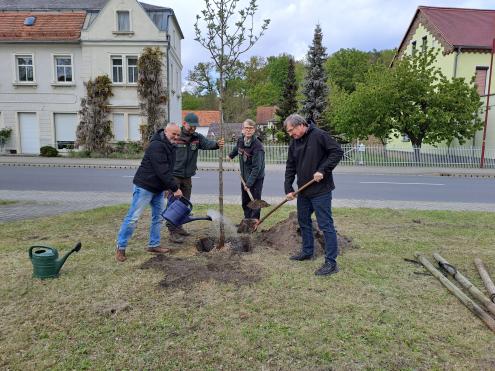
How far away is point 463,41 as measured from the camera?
1029 inches

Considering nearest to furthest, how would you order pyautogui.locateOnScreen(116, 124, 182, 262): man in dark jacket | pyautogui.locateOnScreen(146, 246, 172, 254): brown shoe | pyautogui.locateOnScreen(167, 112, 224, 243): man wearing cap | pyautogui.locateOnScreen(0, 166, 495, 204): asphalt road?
pyautogui.locateOnScreen(116, 124, 182, 262): man in dark jacket, pyautogui.locateOnScreen(146, 246, 172, 254): brown shoe, pyautogui.locateOnScreen(167, 112, 224, 243): man wearing cap, pyautogui.locateOnScreen(0, 166, 495, 204): asphalt road

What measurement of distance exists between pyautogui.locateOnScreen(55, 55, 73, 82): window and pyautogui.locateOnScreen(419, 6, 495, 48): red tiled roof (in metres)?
23.9

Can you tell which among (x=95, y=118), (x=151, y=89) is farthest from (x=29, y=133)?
(x=151, y=89)

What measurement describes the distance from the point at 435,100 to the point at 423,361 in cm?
1953

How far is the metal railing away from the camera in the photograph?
21.7 metres

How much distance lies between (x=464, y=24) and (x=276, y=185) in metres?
22.4

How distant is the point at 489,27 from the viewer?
27719 millimetres

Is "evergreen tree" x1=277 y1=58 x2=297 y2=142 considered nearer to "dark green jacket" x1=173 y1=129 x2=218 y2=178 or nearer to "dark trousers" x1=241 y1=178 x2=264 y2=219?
"dark trousers" x1=241 y1=178 x2=264 y2=219

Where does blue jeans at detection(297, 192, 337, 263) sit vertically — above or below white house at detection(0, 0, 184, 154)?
below

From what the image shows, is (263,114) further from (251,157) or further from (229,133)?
(251,157)

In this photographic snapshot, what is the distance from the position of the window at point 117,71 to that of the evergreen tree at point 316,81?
13087mm

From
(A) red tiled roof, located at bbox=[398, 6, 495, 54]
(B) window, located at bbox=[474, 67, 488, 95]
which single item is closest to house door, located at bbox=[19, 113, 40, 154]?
(A) red tiled roof, located at bbox=[398, 6, 495, 54]

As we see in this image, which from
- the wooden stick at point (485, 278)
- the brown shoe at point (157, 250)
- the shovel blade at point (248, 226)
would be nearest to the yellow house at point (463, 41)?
the wooden stick at point (485, 278)

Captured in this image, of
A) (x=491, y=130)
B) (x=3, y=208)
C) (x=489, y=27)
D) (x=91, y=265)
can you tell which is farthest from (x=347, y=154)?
(x=91, y=265)
